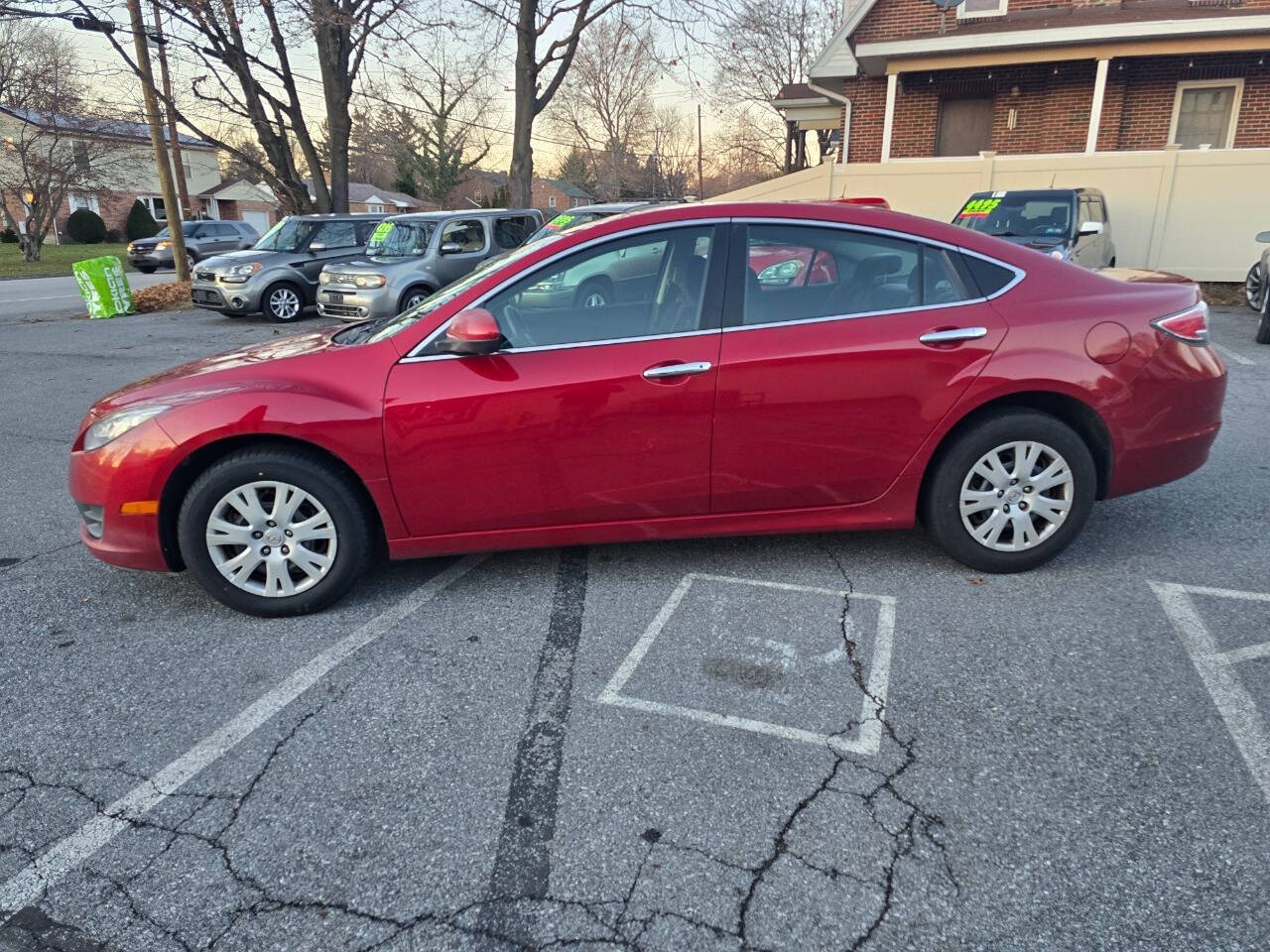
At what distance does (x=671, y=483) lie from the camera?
11.6ft

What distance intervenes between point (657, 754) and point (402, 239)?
11.3 metres

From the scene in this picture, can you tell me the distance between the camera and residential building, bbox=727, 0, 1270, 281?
14.1 metres

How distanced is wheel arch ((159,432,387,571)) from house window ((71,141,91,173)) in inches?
1516

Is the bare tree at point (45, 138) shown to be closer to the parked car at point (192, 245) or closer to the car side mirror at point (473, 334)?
the parked car at point (192, 245)

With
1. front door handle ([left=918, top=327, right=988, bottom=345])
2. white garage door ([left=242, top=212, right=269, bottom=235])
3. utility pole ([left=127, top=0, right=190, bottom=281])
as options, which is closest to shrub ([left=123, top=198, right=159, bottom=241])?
white garage door ([left=242, top=212, right=269, bottom=235])

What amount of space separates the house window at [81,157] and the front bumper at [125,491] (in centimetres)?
3828

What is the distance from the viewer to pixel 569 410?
3.37m

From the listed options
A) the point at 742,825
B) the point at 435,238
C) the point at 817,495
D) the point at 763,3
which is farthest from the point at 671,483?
the point at 763,3

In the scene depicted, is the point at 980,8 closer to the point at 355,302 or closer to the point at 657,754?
the point at 355,302

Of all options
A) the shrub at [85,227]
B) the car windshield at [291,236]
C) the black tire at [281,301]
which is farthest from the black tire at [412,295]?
the shrub at [85,227]

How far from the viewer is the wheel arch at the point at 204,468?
3.39 metres

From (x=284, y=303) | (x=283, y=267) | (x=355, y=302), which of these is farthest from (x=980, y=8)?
(x=284, y=303)

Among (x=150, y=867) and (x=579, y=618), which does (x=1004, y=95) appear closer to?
(x=579, y=618)

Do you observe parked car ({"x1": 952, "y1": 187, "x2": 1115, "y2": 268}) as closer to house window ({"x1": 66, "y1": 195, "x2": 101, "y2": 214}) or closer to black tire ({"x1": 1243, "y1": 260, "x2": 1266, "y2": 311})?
black tire ({"x1": 1243, "y1": 260, "x2": 1266, "y2": 311})
